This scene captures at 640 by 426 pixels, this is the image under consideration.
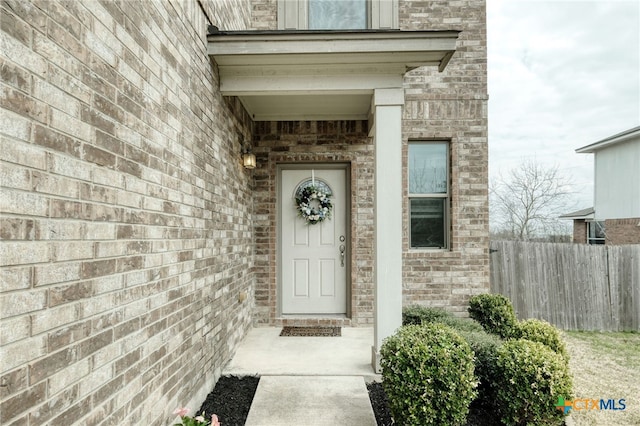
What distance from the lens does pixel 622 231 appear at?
11273 mm

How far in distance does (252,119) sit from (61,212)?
3.76 m

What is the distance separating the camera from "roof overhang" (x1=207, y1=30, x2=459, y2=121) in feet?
10.0

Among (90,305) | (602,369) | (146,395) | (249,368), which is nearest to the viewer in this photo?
(90,305)

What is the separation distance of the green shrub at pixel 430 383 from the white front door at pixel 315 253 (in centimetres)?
255

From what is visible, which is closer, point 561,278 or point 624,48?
point 561,278

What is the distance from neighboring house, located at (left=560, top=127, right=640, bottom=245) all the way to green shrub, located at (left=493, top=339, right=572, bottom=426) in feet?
35.6

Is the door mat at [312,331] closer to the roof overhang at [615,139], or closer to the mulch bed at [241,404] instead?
the mulch bed at [241,404]

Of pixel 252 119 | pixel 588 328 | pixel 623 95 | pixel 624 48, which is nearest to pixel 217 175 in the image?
pixel 252 119

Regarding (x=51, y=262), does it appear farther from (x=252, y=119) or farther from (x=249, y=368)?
(x=252, y=119)

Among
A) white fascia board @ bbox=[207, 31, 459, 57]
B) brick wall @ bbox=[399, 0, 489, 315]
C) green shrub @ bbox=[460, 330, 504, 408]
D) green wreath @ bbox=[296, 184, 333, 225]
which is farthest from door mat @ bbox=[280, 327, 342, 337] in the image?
white fascia board @ bbox=[207, 31, 459, 57]

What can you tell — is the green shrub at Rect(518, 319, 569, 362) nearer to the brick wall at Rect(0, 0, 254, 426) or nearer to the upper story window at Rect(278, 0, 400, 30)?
the brick wall at Rect(0, 0, 254, 426)

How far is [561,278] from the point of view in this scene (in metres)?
5.65

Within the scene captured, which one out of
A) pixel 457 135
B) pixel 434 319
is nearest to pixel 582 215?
pixel 457 135

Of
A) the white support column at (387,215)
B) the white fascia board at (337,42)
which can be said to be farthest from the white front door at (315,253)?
the white fascia board at (337,42)
